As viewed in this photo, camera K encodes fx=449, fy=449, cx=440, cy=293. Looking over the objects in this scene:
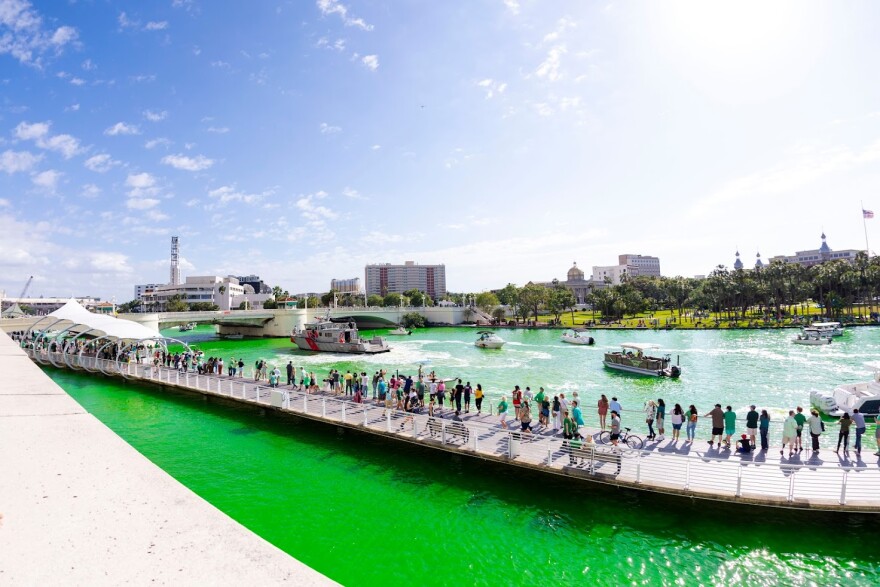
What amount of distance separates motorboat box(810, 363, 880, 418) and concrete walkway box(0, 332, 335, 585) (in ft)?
91.2

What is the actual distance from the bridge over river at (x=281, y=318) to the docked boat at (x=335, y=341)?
10.2 metres

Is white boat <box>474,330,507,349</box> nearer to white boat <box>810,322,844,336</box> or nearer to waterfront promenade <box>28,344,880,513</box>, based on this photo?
white boat <box>810,322,844,336</box>

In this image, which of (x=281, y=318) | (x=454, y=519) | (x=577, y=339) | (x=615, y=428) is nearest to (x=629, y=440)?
(x=615, y=428)

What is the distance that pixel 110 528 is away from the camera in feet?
10.7

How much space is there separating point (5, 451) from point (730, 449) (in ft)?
63.2

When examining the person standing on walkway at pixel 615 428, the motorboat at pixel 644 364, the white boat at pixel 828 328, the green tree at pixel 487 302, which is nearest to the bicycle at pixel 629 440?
the person standing on walkway at pixel 615 428

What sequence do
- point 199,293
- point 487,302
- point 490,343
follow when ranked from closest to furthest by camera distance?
1. point 490,343
2. point 487,302
3. point 199,293

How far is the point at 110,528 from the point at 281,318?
94.4m

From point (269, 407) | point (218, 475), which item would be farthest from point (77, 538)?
point (269, 407)

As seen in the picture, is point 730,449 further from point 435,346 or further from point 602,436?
point 435,346

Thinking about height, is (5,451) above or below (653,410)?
above

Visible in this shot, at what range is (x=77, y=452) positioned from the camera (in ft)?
15.7

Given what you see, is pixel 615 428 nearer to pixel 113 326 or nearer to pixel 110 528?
pixel 110 528

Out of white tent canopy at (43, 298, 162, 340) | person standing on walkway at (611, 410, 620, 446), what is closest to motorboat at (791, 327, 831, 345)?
person standing on walkway at (611, 410, 620, 446)
